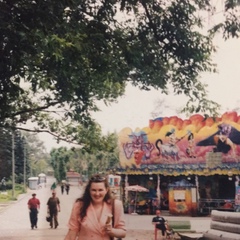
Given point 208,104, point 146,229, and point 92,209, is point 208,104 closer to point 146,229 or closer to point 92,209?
point 92,209

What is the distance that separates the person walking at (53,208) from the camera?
29.4ft

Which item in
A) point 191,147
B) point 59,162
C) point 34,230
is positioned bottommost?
point 34,230

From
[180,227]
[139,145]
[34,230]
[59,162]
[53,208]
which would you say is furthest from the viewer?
[139,145]

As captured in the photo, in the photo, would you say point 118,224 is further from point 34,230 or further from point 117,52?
point 34,230

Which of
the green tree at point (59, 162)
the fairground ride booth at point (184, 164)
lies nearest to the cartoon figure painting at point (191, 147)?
the fairground ride booth at point (184, 164)

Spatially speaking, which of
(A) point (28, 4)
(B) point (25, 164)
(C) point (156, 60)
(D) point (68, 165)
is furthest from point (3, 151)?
(A) point (28, 4)

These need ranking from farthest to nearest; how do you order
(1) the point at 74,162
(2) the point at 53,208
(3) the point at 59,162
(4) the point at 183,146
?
1. (4) the point at 183,146
2. (2) the point at 53,208
3. (1) the point at 74,162
4. (3) the point at 59,162

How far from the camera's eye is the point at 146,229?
1294 cm

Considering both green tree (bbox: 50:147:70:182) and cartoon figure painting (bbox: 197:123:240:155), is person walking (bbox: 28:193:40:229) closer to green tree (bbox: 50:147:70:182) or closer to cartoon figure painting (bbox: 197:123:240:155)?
green tree (bbox: 50:147:70:182)

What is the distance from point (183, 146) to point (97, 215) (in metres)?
13.1

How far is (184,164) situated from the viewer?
55.9 feet

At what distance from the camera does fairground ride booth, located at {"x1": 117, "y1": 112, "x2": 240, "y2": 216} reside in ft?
49.2

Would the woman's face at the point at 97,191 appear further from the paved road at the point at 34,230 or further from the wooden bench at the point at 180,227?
the wooden bench at the point at 180,227

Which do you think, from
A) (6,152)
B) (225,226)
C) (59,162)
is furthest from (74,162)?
(225,226)
